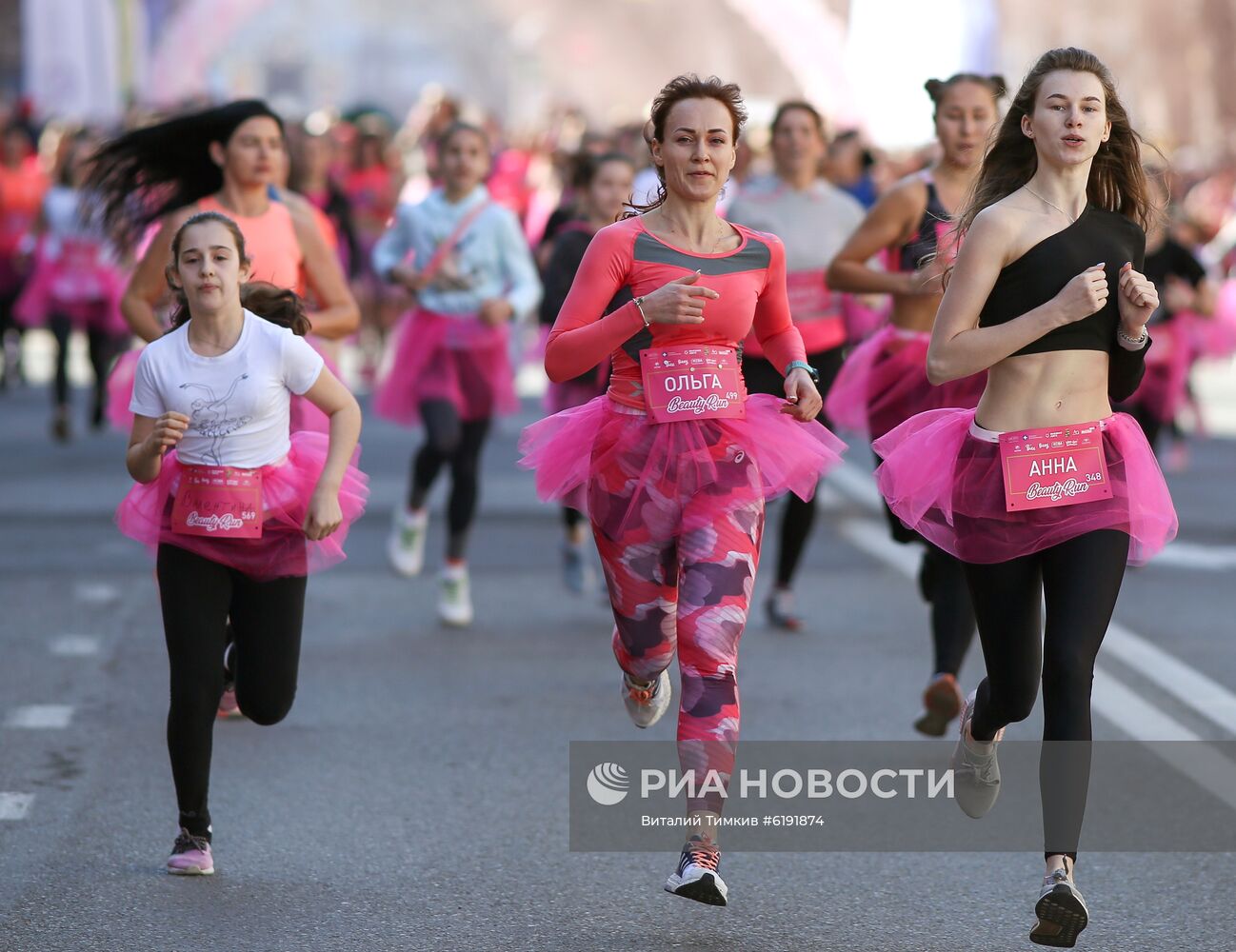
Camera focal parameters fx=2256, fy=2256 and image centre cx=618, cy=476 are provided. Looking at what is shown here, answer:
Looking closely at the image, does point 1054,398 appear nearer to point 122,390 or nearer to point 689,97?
point 689,97

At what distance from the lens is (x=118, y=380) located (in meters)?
7.81

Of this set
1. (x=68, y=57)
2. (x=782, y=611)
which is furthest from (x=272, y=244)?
(x=68, y=57)

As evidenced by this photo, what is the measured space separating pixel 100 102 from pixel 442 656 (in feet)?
64.9

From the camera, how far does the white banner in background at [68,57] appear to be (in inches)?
1035

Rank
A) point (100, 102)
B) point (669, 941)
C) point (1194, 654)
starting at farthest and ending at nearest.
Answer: point (100, 102) < point (1194, 654) < point (669, 941)

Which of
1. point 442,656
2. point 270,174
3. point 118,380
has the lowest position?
point 442,656

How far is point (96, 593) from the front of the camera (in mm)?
10031

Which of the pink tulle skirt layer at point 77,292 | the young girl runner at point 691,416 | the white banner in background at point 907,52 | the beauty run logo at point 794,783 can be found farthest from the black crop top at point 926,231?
the white banner in background at point 907,52

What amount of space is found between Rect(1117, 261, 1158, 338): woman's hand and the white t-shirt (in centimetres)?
208

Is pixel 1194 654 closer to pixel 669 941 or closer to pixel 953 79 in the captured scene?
A: pixel 953 79

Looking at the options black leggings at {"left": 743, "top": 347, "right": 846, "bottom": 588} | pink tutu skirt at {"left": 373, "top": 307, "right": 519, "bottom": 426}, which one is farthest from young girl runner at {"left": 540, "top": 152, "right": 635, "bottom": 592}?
black leggings at {"left": 743, "top": 347, "right": 846, "bottom": 588}

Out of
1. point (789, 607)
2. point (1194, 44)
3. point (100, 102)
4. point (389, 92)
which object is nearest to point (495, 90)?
point (389, 92)

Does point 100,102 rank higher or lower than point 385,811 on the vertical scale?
higher

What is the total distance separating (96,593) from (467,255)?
2.24 metres
